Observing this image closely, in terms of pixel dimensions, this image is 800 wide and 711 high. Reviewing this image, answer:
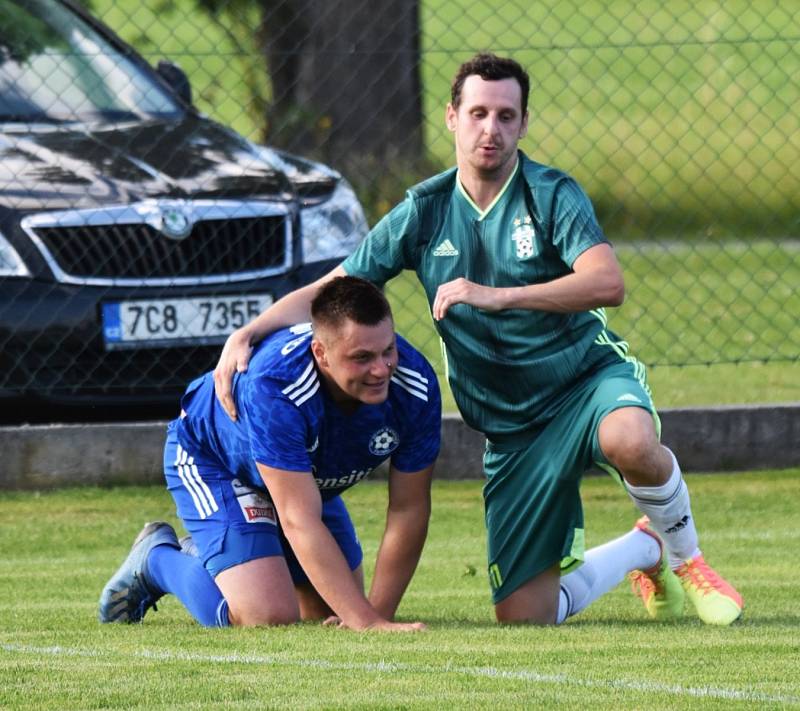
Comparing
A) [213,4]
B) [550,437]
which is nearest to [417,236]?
[550,437]

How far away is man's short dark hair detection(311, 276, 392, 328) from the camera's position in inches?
220

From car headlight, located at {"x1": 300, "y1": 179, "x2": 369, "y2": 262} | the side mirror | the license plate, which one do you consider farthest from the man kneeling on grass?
the side mirror

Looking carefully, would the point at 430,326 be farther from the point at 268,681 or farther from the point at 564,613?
the point at 268,681

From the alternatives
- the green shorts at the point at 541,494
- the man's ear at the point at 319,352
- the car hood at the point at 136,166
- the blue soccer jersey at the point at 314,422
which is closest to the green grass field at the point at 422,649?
the green shorts at the point at 541,494

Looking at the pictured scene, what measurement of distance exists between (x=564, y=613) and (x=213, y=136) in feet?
12.3

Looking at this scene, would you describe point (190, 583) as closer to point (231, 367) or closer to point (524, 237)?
point (231, 367)

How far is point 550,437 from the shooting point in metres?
6.22

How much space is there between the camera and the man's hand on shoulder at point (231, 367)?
598cm

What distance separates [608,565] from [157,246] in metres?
2.92

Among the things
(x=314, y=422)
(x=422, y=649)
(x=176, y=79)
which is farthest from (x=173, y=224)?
(x=422, y=649)

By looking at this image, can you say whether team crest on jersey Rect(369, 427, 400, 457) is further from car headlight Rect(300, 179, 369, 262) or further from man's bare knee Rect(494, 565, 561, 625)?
car headlight Rect(300, 179, 369, 262)

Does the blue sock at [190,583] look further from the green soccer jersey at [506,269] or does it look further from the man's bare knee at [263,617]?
the green soccer jersey at [506,269]

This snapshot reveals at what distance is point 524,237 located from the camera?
604 centimetres

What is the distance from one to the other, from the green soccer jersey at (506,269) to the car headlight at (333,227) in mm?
2498
